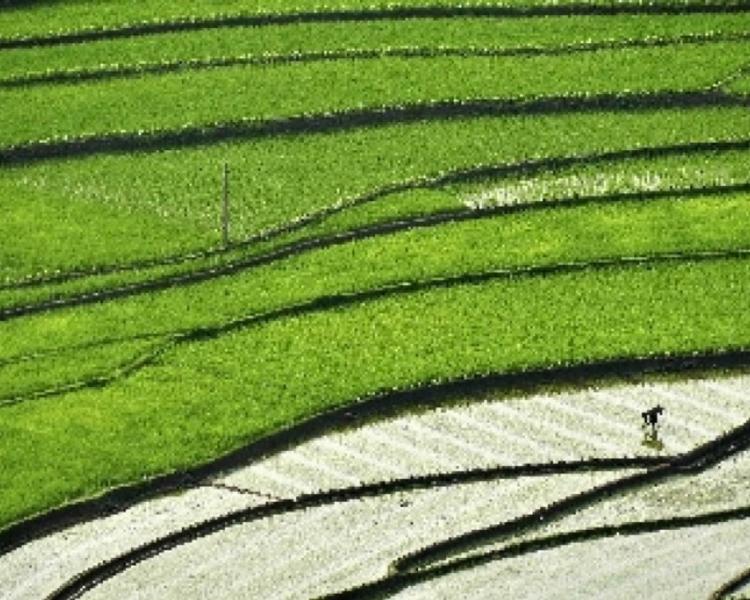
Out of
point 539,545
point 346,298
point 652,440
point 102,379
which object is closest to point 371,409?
point 346,298

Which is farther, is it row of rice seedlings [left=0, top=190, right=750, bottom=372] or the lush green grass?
row of rice seedlings [left=0, top=190, right=750, bottom=372]

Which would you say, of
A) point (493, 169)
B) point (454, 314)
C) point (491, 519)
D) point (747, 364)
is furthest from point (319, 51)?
point (491, 519)

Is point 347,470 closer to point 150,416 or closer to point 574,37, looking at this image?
point 150,416

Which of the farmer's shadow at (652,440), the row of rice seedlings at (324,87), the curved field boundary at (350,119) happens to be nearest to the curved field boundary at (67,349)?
the curved field boundary at (350,119)

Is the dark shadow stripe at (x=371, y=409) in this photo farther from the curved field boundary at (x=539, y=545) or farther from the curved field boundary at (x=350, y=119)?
the curved field boundary at (x=350, y=119)

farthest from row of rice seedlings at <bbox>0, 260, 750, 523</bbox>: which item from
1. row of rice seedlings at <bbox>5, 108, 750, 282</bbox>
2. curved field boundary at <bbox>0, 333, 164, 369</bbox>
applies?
row of rice seedlings at <bbox>5, 108, 750, 282</bbox>

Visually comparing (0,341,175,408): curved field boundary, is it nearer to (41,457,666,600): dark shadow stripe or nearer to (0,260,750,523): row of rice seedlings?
(0,260,750,523): row of rice seedlings
